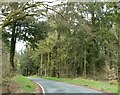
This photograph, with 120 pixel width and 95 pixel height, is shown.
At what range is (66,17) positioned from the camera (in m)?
20.2

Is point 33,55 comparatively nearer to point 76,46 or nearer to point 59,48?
point 59,48

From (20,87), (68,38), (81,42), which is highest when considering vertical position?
(68,38)

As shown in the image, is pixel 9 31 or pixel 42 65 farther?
pixel 42 65

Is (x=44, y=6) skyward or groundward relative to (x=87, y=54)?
skyward

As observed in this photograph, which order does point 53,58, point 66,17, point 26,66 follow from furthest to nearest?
point 26,66 → point 53,58 → point 66,17

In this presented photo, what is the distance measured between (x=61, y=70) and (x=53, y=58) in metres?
→ 3.38

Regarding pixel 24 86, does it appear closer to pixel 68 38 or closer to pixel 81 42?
pixel 68 38


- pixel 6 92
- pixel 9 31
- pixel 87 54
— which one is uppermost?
pixel 9 31

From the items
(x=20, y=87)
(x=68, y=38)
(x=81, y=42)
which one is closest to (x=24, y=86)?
(x=20, y=87)

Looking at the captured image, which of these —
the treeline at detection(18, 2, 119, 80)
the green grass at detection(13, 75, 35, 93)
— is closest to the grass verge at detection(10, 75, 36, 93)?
the green grass at detection(13, 75, 35, 93)

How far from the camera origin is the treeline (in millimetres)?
20125

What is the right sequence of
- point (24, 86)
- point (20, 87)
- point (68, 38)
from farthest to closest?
point (68, 38) → point (24, 86) → point (20, 87)

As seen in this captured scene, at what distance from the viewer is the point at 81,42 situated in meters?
35.2

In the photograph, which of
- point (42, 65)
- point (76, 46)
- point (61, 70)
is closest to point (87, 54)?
point (76, 46)
